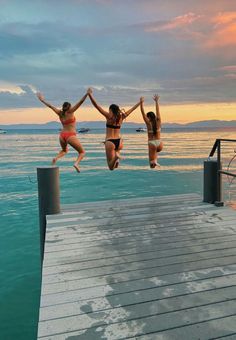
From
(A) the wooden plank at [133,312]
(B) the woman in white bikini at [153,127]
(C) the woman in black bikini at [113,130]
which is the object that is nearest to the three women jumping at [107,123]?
(C) the woman in black bikini at [113,130]

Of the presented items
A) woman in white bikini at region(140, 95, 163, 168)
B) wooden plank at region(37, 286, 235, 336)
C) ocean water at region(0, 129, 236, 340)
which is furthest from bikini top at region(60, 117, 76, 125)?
wooden plank at region(37, 286, 235, 336)

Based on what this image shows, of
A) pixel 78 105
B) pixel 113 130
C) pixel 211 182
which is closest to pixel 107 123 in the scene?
pixel 113 130

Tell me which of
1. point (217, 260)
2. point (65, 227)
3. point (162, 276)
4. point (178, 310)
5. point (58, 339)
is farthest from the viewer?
point (65, 227)

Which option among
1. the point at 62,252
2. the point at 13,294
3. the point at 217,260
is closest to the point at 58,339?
the point at 62,252

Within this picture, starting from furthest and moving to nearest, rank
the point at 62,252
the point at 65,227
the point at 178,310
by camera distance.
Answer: the point at 65,227, the point at 62,252, the point at 178,310

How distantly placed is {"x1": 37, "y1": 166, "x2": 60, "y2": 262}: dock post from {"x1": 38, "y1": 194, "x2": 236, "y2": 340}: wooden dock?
0.89 ft

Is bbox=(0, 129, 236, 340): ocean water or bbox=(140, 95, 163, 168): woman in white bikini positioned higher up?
bbox=(140, 95, 163, 168): woman in white bikini

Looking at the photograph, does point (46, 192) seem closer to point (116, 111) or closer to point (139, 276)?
point (116, 111)

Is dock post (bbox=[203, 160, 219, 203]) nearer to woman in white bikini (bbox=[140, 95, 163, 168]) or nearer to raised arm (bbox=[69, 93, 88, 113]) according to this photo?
woman in white bikini (bbox=[140, 95, 163, 168])

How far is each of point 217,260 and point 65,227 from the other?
109 inches

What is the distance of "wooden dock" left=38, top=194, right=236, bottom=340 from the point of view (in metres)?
3.27

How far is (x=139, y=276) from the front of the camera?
14.0ft

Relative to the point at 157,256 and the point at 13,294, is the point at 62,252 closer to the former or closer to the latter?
the point at 157,256

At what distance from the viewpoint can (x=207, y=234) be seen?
230 inches
